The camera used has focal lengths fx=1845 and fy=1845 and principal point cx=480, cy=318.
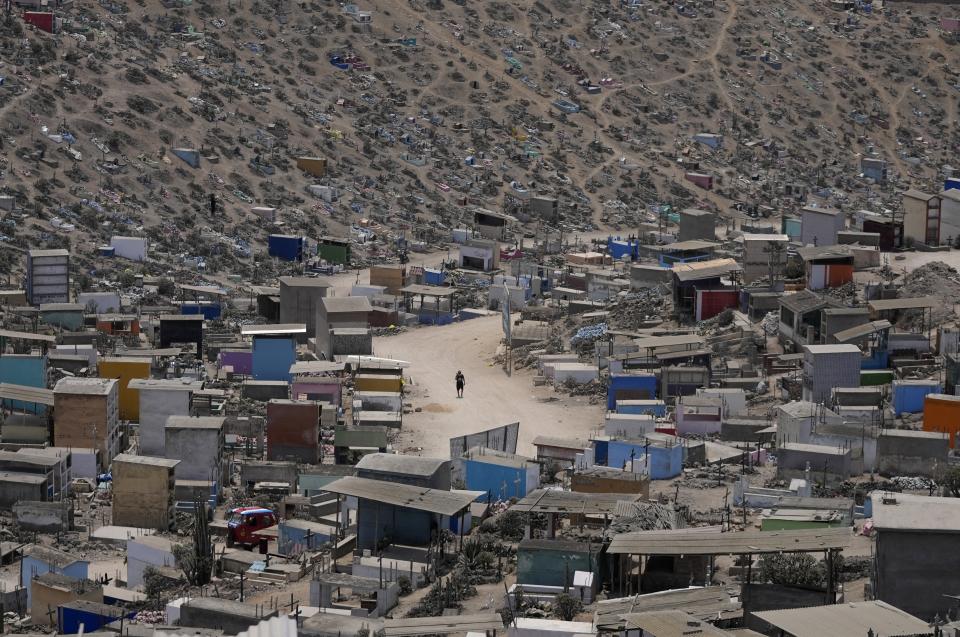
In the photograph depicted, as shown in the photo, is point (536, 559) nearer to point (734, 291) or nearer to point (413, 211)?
point (734, 291)

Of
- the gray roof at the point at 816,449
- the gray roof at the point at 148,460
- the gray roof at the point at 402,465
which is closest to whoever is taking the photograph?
the gray roof at the point at 402,465

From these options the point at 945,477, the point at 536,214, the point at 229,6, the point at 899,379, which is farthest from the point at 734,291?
the point at 229,6

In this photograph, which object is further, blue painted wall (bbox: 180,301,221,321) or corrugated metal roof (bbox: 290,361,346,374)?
blue painted wall (bbox: 180,301,221,321)

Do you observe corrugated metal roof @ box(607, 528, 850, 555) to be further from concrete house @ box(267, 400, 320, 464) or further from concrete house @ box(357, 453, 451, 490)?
concrete house @ box(267, 400, 320, 464)

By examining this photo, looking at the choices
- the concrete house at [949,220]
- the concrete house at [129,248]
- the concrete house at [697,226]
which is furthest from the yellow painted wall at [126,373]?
the concrete house at [949,220]

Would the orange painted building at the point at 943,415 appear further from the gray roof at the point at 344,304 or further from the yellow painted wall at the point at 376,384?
the gray roof at the point at 344,304

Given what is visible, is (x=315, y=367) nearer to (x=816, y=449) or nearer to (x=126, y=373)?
(x=126, y=373)

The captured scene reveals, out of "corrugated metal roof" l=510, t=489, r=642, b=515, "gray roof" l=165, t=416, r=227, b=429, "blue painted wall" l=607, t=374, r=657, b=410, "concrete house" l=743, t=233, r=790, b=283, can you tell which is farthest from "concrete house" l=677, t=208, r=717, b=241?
"corrugated metal roof" l=510, t=489, r=642, b=515
